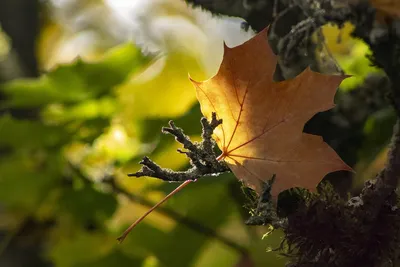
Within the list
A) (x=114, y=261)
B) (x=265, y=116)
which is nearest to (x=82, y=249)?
(x=114, y=261)

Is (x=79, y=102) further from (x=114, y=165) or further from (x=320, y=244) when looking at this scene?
(x=320, y=244)

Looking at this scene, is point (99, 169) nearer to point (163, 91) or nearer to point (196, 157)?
point (163, 91)

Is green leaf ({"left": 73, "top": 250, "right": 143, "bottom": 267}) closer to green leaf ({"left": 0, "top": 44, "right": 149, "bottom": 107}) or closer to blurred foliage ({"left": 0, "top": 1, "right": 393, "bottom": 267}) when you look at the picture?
blurred foliage ({"left": 0, "top": 1, "right": 393, "bottom": 267})

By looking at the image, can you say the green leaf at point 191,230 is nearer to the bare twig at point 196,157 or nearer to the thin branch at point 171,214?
the thin branch at point 171,214

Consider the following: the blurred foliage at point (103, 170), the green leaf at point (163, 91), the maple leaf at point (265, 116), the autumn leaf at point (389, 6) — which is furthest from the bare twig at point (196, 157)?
the green leaf at point (163, 91)

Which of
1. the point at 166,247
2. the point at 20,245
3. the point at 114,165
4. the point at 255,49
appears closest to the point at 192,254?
the point at 166,247

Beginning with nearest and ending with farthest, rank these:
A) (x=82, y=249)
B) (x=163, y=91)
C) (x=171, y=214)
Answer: (x=171, y=214), (x=82, y=249), (x=163, y=91)
